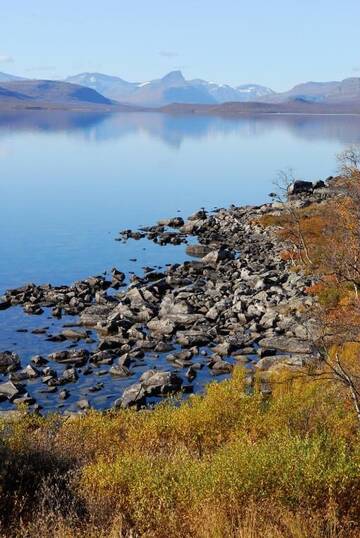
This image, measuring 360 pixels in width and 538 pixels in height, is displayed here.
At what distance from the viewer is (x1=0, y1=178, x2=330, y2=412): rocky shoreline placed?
25062 millimetres

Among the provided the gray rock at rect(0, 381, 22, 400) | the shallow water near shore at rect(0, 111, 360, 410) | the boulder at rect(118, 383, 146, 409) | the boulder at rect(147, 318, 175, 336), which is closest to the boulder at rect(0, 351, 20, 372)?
the shallow water near shore at rect(0, 111, 360, 410)

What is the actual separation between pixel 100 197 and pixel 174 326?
49392mm

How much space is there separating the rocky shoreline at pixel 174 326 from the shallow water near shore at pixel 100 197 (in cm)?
65

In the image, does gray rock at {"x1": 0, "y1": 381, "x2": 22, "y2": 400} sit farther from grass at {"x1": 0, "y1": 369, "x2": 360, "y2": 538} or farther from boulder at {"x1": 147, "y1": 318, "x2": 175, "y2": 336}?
grass at {"x1": 0, "y1": 369, "x2": 360, "y2": 538}

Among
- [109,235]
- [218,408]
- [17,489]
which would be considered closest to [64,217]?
[109,235]

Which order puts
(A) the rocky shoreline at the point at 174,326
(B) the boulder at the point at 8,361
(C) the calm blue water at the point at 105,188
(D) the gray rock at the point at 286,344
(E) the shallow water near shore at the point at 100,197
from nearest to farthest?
(A) the rocky shoreline at the point at 174,326 < (B) the boulder at the point at 8,361 < (D) the gray rock at the point at 286,344 < (E) the shallow water near shore at the point at 100,197 < (C) the calm blue water at the point at 105,188

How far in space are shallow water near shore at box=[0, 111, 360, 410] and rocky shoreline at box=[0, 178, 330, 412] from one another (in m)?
0.65

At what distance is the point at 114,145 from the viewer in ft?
500

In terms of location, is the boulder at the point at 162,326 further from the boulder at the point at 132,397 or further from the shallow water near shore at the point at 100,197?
the boulder at the point at 132,397

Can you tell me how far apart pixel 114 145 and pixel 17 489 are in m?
145

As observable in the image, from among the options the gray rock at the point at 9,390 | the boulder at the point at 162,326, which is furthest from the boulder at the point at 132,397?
the boulder at the point at 162,326

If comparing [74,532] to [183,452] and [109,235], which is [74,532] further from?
[109,235]

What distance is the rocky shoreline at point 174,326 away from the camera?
25.1 metres

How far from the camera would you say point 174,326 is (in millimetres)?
30859
